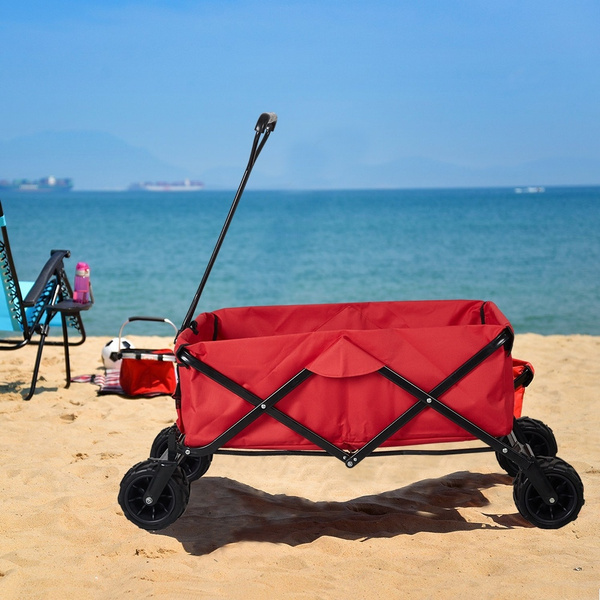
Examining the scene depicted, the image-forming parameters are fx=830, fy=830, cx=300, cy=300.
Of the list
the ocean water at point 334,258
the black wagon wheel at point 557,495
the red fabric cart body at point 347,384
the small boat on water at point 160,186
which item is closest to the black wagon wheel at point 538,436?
the black wagon wheel at point 557,495

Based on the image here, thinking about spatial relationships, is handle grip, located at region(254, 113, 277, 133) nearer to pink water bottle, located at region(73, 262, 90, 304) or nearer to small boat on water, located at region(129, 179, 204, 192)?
pink water bottle, located at region(73, 262, 90, 304)

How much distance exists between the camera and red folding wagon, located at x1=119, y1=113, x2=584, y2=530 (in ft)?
9.77

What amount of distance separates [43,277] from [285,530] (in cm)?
269

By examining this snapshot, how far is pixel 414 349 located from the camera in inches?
118

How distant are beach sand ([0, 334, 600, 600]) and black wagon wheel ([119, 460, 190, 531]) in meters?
0.09

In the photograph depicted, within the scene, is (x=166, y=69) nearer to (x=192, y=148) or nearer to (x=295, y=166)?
(x=192, y=148)

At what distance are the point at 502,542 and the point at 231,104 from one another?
65.7m

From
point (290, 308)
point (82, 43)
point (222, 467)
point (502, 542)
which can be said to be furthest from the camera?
point (82, 43)

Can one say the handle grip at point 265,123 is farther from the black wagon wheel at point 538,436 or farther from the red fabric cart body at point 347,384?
the black wagon wheel at point 538,436

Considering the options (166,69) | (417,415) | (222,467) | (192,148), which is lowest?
(222,467)

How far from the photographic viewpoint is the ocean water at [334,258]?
14477 mm

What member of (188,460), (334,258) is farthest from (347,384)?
(334,258)

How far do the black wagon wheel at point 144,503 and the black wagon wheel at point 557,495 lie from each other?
128 centimetres

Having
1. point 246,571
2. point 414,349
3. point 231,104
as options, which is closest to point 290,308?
point 414,349
